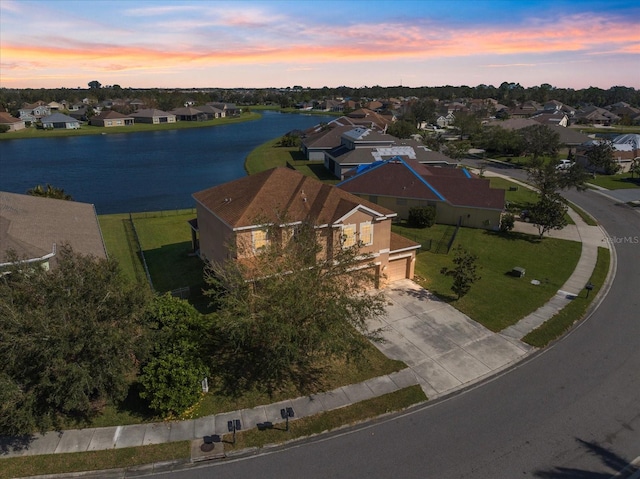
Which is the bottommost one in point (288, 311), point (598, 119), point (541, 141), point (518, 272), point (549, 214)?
point (518, 272)

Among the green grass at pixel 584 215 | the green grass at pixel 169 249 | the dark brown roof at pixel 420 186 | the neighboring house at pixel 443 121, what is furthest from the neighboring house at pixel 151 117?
the green grass at pixel 584 215

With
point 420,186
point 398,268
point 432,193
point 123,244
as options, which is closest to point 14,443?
point 398,268

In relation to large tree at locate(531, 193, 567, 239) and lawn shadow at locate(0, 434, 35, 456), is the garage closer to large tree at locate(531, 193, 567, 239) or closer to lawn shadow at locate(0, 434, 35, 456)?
large tree at locate(531, 193, 567, 239)

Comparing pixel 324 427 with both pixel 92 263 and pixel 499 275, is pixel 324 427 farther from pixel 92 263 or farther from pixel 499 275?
pixel 499 275

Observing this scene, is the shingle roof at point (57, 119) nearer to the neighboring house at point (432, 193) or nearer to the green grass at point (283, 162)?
the green grass at point (283, 162)

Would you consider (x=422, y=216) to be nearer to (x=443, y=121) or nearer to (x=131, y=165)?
(x=131, y=165)

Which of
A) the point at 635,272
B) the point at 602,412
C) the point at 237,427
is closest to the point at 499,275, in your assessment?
the point at 635,272
